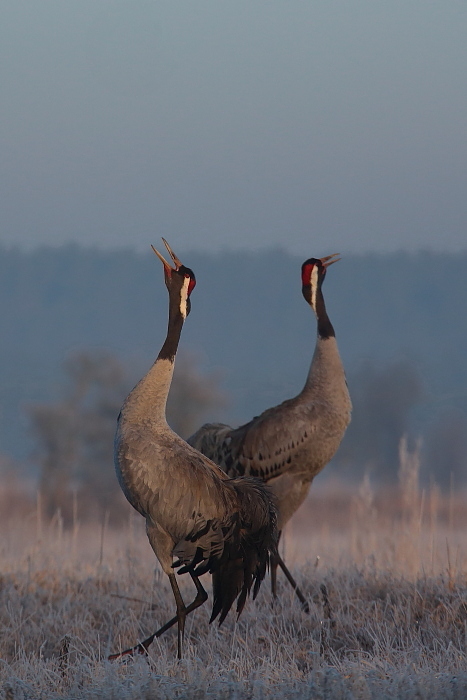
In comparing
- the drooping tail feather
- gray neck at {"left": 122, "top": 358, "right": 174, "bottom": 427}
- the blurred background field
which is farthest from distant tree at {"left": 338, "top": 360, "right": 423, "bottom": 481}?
gray neck at {"left": 122, "top": 358, "right": 174, "bottom": 427}

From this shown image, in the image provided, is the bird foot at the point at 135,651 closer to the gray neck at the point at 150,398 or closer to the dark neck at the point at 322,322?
the gray neck at the point at 150,398

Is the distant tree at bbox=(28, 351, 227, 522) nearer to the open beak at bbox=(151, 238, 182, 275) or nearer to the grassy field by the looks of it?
the grassy field

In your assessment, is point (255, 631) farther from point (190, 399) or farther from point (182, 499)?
point (190, 399)

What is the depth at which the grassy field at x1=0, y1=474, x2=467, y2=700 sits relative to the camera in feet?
14.0

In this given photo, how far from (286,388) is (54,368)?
1527cm

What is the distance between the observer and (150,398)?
546 centimetres

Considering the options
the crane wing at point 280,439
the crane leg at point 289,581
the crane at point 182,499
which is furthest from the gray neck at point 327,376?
the crane at point 182,499

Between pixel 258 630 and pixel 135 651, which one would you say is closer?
pixel 135 651

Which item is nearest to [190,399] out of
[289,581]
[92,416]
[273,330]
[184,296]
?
[92,416]

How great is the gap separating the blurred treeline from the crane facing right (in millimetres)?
28974

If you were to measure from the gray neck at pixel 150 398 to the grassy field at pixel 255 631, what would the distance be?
4.09 ft

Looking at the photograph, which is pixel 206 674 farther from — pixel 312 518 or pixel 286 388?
pixel 286 388

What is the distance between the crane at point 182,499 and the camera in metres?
5.31

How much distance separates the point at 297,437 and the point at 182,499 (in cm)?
174
